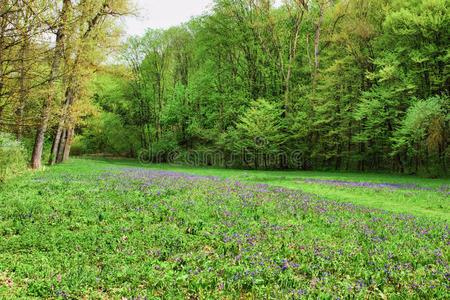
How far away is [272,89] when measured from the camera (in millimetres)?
38562

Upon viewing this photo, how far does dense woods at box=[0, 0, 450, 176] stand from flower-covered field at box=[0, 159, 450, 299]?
8908 mm

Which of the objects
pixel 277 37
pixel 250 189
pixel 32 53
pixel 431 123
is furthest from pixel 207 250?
pixel 277 37

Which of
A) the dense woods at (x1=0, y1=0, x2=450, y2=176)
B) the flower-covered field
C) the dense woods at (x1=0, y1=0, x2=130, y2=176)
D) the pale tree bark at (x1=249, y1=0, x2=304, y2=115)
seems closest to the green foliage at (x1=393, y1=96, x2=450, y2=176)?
the dense woods at (x1=0, y1=0, x2=450, y2=176)

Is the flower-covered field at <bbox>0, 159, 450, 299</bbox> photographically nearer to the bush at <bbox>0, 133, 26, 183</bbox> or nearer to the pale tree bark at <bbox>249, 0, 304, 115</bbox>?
the bush at <bbox>0, 133, 26, 183</bbox>

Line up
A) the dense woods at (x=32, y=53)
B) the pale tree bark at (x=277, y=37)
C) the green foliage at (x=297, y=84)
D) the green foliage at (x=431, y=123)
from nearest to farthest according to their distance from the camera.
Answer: the dense woods at (x=32, y=53), the green foliage at (x=431, y=123), the green foliage at (x=297, y=84), the pale tree bark at (x=277, y=37)

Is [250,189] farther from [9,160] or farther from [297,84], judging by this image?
[297,84]

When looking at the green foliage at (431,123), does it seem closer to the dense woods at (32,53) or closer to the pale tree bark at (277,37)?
the pale tree bark at (277,37)

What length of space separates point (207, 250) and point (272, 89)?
36.1 m

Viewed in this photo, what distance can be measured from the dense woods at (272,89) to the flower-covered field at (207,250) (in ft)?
29.2

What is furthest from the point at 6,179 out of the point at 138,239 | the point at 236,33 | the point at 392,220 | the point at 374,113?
the point at 236,33

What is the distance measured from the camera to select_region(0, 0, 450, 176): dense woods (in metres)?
20.7

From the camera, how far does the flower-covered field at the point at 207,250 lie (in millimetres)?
3945

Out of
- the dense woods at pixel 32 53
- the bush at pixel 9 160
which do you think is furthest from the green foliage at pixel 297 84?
the dense woods at pixel 32 53

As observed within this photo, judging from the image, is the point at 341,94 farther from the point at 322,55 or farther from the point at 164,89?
the point at 164,89
